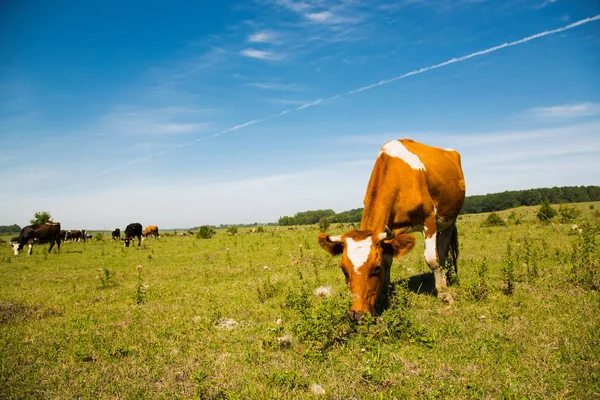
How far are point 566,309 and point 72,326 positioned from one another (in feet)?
29.2

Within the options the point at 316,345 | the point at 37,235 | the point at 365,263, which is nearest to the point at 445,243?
the point at 365,263

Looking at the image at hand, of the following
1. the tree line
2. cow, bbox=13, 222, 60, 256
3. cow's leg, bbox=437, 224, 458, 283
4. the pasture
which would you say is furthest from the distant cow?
the tree line

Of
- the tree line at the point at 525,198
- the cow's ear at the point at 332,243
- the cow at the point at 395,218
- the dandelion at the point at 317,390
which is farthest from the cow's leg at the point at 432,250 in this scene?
the tree line at the point at 525,198

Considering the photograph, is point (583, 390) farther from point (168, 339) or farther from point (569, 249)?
point (569, 249)

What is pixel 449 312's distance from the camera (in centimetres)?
611

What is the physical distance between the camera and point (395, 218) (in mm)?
6879

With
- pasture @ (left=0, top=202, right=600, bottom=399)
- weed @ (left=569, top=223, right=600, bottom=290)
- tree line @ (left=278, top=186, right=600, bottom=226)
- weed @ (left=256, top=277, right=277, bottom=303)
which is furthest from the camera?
tree line @ (left=278, top=186, right=600, bottom=226)

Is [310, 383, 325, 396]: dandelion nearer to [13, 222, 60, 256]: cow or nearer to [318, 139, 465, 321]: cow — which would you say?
[318, 139, 465, 321]: cow

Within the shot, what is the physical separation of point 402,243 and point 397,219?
3.82 feet

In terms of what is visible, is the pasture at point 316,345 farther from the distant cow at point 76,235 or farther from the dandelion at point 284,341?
the distant cow at point 76,235

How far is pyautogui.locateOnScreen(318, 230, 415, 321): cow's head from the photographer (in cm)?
527

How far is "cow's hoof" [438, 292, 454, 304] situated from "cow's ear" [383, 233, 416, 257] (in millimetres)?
1805

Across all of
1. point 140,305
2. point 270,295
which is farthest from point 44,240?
point 270,295

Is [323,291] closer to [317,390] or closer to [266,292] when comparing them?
[266,292]
